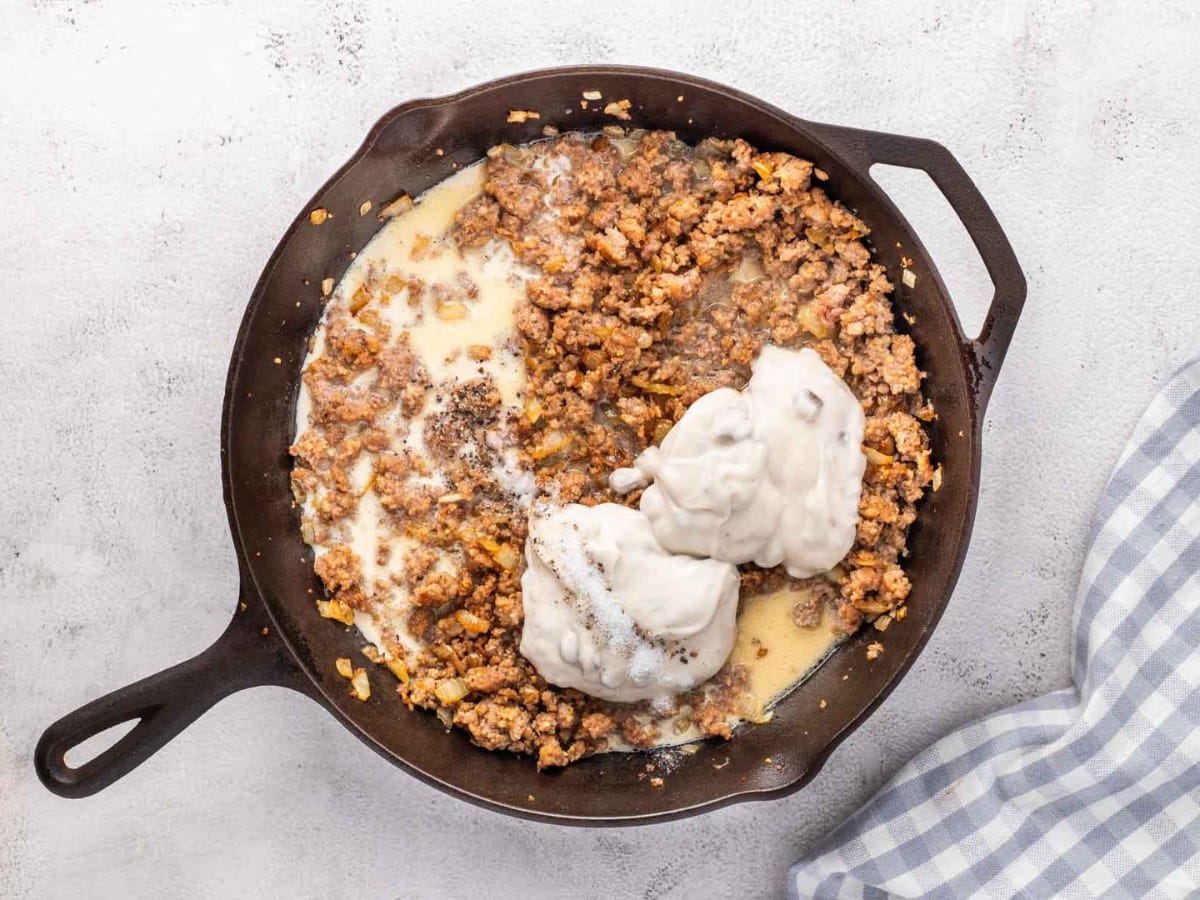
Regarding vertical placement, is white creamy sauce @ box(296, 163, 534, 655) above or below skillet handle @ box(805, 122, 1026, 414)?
below

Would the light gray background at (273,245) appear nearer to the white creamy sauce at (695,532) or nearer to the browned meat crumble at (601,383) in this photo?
the browned meat crumble at (601,383)

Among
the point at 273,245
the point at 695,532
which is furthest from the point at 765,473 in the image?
the point at 273,245

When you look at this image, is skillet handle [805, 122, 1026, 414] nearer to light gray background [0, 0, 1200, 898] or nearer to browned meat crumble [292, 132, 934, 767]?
browned meat crumble [292, 132, 934, 767]

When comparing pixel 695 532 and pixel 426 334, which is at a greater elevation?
pixel 426 334

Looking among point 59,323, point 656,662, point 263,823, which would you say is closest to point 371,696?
point 263,823

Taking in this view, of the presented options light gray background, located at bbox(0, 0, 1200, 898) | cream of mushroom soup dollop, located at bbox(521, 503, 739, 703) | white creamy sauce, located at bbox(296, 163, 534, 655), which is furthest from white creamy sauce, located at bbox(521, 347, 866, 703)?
light gray background, located at bbox(0, 0, 1200, 898)

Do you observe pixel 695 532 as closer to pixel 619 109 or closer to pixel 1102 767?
pixel 619 109
